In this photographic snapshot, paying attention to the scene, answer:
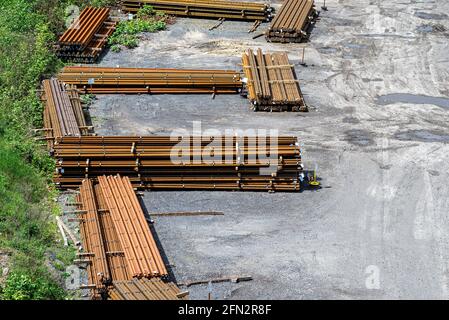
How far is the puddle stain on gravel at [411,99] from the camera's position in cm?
3262

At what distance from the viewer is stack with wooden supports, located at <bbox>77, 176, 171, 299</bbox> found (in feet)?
69.8

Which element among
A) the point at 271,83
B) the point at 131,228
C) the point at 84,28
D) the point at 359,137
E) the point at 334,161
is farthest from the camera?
the point at 84,28

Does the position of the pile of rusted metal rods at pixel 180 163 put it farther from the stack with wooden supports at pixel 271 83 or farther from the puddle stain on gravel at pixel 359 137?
the stack with wooden supports at pixel 271 83

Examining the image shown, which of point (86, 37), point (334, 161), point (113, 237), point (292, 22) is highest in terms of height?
point (292, 22)

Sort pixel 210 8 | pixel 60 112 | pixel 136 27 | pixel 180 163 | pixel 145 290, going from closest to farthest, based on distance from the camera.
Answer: pixel 145 290 < pixel 180 163 < pixel 60 112 < pixel 136 27 < pixel 210 8

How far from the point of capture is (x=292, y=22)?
38062 mm

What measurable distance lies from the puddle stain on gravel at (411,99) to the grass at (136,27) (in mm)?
12685

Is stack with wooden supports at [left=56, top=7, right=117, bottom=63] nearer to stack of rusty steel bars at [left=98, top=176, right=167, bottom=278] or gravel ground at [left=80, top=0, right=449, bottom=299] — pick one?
gravel ground at [left=80, top=0, right=449, bottom=299]

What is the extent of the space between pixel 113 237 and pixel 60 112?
782 centimetres

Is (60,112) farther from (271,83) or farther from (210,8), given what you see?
(210,8)

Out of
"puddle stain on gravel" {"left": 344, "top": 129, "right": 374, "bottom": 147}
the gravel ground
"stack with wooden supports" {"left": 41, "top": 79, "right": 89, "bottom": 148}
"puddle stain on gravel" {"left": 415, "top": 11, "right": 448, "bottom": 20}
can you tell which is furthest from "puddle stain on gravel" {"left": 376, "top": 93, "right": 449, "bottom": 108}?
"stack with wooden supports" {"left": 41, "top": 79, "right": 89, "bottom": 148}

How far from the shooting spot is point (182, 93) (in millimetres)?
32562

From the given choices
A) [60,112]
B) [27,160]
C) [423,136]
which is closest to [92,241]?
[27,160]

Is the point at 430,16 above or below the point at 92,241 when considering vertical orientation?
above
